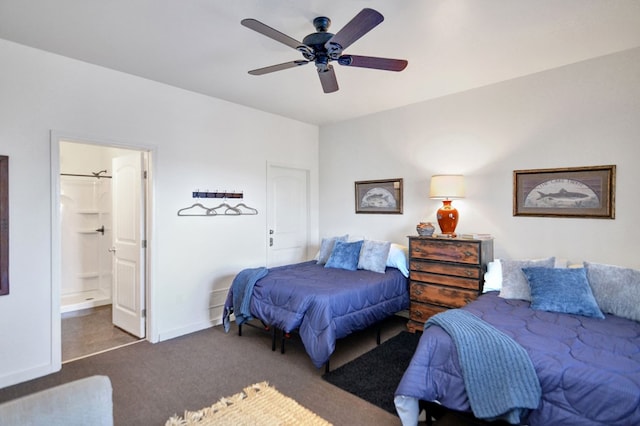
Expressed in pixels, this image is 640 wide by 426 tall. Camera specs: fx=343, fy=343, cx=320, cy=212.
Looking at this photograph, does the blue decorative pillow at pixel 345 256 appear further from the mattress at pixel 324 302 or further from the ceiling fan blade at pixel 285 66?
the ceiling fan blade at pixel 285 66

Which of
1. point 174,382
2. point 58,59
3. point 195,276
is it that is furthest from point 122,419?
point 58,59

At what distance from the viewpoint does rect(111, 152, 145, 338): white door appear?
12.1ft

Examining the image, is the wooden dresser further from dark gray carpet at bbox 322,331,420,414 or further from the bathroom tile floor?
the bathroom tile floor

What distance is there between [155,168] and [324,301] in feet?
7.38

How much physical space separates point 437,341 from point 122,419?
2127 mm

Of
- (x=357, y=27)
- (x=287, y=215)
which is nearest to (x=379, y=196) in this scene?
(x=287, y=215)

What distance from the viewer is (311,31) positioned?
253 cm

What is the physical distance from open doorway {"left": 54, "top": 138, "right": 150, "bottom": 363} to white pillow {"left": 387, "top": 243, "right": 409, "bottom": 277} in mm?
2711

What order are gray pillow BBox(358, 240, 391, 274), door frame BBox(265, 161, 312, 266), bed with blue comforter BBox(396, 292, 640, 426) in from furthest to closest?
door frame BBox(265, 161, 312, 266), gray pillow BBox(358, 240, 391, 274), bed with blue comforter BBox(396, 292, 640, 426)

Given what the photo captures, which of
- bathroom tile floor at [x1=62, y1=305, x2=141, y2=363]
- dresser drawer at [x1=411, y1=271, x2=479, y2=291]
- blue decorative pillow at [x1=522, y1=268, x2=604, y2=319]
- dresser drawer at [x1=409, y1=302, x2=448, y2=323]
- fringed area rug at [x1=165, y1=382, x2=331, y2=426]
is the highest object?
blue decorative pillow at [x1=522, y1=268, x2=604, y2=319]

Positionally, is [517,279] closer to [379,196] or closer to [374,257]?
[374,257]

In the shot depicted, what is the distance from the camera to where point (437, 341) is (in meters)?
2.10

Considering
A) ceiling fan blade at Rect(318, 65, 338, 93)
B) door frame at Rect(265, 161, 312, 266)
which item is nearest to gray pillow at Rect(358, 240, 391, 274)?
door frame at Rect(265, 161, 312, 266)

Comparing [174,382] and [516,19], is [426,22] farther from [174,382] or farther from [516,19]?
[174,382]
